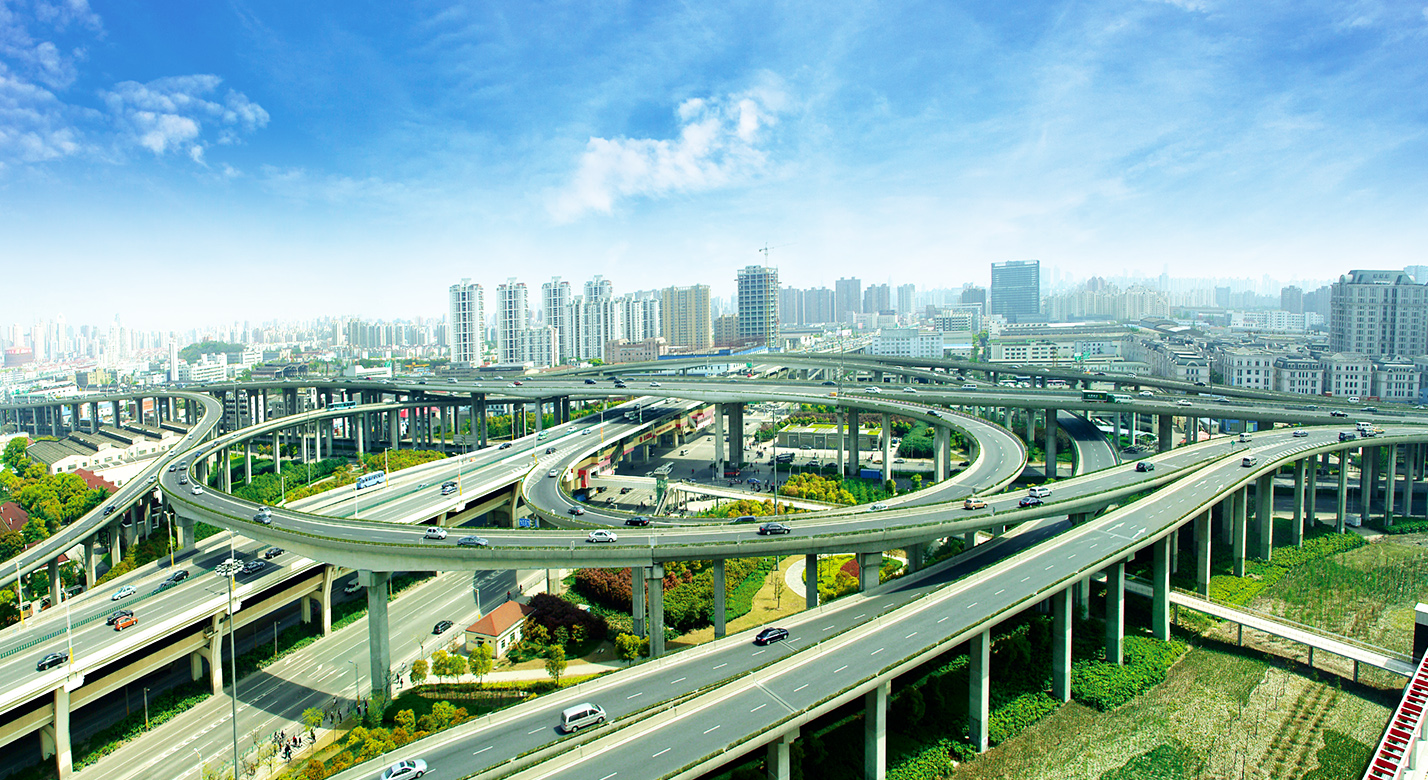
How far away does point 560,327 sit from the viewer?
626ft

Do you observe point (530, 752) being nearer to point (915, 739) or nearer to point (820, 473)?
point (915, 739)

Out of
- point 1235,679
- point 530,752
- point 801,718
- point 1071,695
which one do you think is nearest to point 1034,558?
point 1071,695

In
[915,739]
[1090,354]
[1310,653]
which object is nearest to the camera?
[915,739]

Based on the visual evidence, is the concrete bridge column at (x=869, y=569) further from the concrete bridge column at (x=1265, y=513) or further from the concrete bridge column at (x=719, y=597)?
the concrete bridge column at (x=1265, y=513)

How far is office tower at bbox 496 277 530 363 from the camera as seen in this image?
174 m

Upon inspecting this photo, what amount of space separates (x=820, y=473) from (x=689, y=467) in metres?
15.0

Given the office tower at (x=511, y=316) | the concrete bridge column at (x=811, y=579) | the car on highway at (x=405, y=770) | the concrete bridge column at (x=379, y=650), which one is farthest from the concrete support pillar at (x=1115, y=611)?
the office tower at (x=511, y=316)

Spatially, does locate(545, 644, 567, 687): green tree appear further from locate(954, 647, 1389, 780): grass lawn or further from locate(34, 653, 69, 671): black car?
locate(34, 653, 69, 671): black car

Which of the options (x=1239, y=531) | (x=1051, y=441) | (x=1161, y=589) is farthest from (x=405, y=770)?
(x=1051, y=441)

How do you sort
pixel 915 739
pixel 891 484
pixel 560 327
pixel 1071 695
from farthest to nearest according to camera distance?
pixel 560 327 < pixel 891 484 < pixel 1071 695 < pixel 915 739

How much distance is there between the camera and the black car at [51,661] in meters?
26.8

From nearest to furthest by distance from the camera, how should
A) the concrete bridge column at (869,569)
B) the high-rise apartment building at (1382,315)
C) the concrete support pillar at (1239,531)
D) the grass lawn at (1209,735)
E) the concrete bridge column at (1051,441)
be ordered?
the grass lawn at (1209,735) → the concrete bridge column at (869,569) → the concrete support pillar at (1239,531) → the concrete bridge column at (1051,441) → the high-rise apartment building at (1382,315)

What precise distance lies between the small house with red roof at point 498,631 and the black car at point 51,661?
1548cm

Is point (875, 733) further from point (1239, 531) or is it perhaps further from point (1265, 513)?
point (1265, 513)
